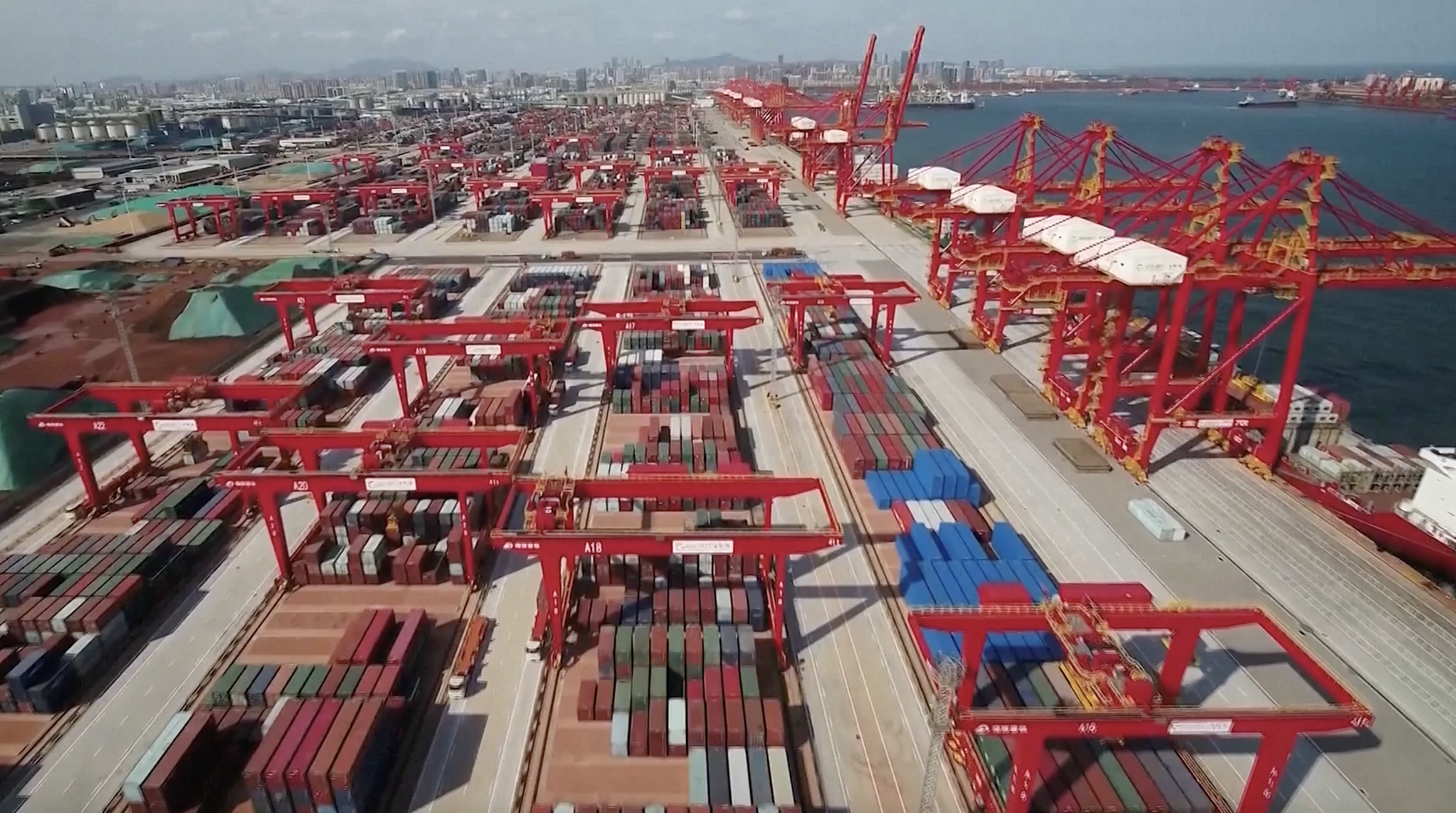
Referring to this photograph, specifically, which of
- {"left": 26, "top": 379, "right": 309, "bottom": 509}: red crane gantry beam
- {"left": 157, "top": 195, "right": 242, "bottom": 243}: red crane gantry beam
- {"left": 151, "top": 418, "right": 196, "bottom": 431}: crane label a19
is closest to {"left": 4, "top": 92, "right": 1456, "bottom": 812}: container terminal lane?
{"left": 26, "top": 379, "right": 309, "bottom": 509}: red crane gantry beam

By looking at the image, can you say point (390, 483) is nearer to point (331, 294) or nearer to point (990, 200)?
point (331, 294)

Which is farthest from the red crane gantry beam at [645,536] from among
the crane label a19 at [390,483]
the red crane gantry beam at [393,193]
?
the red crane gantry beam at [393,193]

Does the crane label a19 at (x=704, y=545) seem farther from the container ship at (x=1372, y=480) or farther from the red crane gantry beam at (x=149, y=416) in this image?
the container ship at (x=1372, y=480)

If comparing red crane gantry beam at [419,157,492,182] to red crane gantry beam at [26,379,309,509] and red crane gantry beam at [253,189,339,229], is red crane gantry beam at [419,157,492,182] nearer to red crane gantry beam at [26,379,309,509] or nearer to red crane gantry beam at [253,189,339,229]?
red crane gantry beam at [253,189,339,229]

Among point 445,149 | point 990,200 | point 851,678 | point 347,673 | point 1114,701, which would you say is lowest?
point 851,678

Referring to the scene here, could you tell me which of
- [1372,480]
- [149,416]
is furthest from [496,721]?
[1372,480]

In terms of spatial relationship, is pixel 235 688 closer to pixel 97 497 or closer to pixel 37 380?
pixel 97 497

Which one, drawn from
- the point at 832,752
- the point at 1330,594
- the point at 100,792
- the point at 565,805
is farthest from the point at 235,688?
the point at 1330,594
